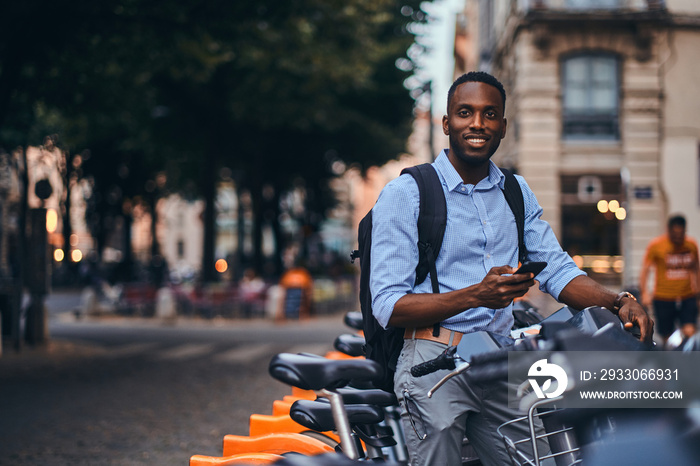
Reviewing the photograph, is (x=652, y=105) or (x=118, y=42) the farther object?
(x=652, y=105)

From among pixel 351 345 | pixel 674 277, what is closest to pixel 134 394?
pixel 351 345

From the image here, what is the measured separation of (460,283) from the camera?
227 cm

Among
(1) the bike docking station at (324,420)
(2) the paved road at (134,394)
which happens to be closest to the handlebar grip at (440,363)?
(1) the bike docking station at (324,420)

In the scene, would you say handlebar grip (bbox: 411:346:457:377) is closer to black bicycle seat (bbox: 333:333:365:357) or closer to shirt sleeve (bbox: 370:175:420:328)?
shirt sleeve (bbox: 370:175:420:328)

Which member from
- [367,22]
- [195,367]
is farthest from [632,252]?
[195,367]

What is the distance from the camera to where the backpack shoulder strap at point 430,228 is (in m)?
2.24

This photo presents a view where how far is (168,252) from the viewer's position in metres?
81.9

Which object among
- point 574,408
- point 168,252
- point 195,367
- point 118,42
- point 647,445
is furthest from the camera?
point 168,252

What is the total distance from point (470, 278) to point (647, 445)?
0.97m

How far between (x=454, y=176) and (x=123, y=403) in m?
6.57

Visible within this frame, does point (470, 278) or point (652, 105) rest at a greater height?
point (652, 105)

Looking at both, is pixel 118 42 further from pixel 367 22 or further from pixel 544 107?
pixel 544 107

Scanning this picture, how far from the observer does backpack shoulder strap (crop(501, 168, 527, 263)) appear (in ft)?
8.05

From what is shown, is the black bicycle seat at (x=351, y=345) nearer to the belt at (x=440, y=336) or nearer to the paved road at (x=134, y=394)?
the belt at (x=440, y=336)
